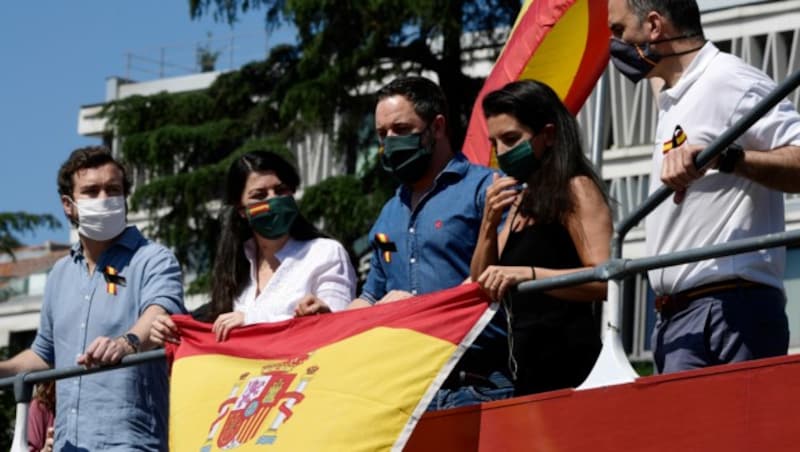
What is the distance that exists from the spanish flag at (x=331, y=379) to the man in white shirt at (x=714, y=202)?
69 centimetres

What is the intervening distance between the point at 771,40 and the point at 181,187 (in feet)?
38.4

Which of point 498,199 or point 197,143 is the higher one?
point 498,199

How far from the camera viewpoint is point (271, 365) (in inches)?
292

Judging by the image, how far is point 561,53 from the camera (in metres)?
11.5

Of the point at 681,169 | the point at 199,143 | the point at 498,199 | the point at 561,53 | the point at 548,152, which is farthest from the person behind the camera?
the point at 199,143

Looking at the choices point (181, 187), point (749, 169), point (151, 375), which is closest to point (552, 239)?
point (749, 169)

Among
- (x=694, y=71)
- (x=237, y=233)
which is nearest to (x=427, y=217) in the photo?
(x=237, y=233)

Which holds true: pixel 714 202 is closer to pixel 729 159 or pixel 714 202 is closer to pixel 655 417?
pixel 729 159

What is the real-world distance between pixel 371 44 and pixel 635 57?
20699 millimetres

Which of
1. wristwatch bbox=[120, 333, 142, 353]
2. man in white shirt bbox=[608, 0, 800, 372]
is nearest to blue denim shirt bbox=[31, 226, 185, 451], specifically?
wristwatch bbox=[120, 333, 142, 353]

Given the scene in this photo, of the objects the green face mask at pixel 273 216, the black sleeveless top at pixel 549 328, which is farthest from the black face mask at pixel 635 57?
the green face mask at pixel 273 216

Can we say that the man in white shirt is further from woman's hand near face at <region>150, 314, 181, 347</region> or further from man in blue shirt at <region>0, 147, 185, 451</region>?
man in blue shirt at <region>0, 147, 185, 451</region>

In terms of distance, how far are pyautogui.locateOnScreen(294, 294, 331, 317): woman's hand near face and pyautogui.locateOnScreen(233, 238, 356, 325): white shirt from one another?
0.55ft

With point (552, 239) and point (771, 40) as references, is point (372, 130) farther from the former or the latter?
point (552, 239)
